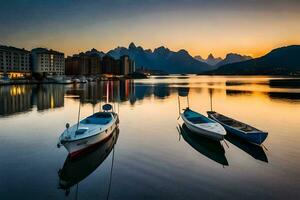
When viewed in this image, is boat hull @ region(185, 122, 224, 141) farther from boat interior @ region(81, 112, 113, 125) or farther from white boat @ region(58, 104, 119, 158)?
boat interior @ region(81, 112, 113, 125)

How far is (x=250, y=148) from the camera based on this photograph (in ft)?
88.4

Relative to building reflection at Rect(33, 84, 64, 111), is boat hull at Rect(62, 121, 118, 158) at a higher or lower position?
lower

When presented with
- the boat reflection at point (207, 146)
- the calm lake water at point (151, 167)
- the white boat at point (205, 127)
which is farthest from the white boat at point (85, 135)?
the white boat at point (205, 127)

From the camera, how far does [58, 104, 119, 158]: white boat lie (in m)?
22.2

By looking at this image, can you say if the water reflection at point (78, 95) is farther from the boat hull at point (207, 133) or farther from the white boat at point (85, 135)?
the boat hull at point (207, 133)

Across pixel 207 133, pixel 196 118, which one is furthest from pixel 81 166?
pixel 196 118

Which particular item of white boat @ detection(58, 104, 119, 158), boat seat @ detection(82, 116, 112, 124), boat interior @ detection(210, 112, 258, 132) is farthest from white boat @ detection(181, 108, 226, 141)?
boat seat @ detection(82, 116, 112, 124)

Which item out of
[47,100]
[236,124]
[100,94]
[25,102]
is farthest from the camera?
[100,94]

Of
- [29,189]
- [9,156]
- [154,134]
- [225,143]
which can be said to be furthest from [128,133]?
[29,189]

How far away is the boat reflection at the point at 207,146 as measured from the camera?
79.0 feet

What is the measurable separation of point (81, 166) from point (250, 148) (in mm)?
16299

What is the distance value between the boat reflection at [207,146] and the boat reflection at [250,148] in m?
1.98

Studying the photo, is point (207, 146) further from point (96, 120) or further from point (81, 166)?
point (81, 166)

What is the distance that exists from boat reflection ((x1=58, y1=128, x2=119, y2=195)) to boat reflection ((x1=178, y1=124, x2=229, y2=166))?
28.8 ft
